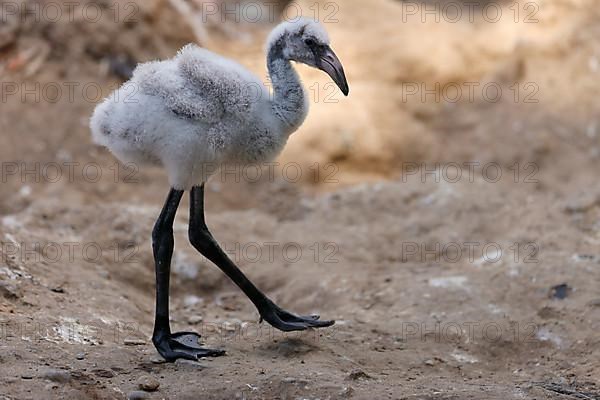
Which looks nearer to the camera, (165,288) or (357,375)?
(357,375)

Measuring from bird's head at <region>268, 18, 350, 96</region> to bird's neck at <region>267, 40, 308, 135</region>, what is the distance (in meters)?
0.03

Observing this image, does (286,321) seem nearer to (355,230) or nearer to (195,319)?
(195,319)

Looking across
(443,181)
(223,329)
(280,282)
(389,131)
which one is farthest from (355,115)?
(223,329)

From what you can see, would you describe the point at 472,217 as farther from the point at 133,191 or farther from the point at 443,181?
the point at 133,191

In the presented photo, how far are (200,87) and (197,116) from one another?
12 centimetres

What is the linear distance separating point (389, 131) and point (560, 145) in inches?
49.6

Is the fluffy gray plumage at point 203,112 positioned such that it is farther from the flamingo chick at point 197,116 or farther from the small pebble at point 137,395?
the small pebble at point 137,395

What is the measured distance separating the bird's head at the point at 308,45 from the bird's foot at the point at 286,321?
994mm

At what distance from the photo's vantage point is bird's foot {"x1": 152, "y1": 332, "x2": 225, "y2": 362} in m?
3.49

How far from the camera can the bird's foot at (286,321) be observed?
151 inches

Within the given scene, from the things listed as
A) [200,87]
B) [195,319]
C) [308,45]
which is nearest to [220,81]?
[200,87]

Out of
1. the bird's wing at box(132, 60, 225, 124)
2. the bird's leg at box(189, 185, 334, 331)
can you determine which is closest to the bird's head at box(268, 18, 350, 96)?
the bird's wing at box(132, 60, 225, 124)

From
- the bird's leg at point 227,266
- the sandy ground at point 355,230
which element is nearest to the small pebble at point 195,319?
the sandy ground at point 355,230

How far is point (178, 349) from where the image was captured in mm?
3533
